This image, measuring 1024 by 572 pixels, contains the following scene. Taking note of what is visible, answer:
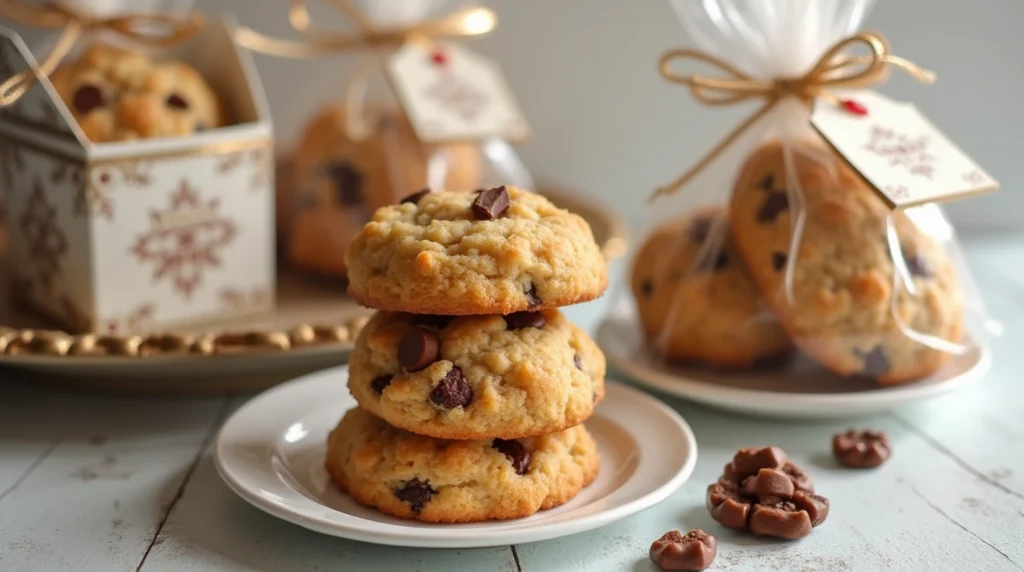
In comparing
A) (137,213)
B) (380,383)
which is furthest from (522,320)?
(137,213)

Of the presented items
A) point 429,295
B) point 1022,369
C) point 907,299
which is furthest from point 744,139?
point 429,295

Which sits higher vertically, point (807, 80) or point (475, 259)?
point (807, 80)

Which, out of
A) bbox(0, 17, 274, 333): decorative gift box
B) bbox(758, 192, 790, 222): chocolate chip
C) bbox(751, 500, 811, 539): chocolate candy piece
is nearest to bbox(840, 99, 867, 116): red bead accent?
bbox(758, 192, 790, 222): chocolate chip

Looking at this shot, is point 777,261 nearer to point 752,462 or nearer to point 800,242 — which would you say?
point 800,242

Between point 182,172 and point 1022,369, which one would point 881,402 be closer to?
point 1022,369

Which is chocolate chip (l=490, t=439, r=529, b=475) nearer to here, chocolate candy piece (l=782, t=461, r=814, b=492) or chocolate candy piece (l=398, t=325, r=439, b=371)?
chocolate candy piece (l=398, t=325, r=439, b=371)

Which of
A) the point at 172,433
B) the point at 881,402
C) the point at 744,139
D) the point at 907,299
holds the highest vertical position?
the point at 744,139
